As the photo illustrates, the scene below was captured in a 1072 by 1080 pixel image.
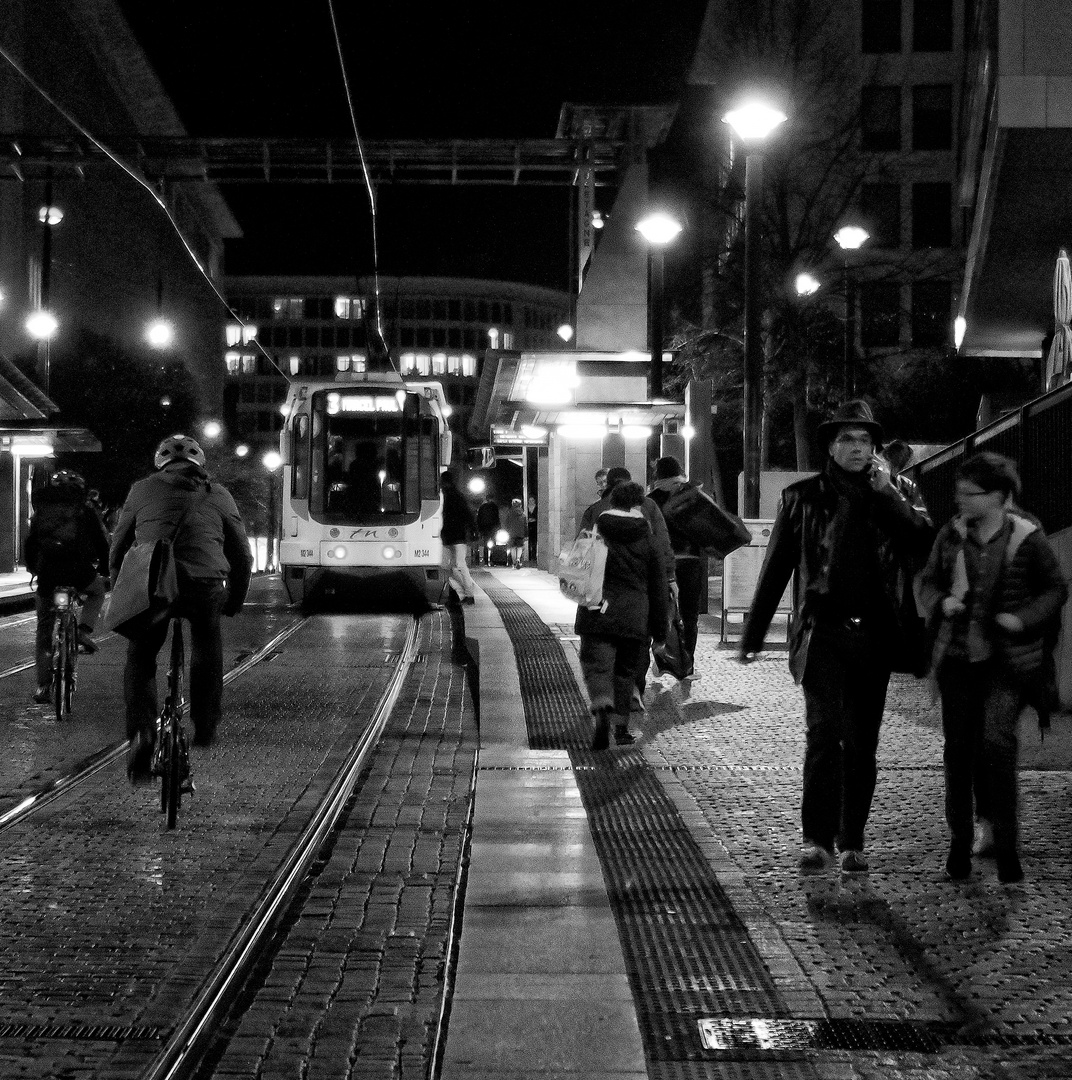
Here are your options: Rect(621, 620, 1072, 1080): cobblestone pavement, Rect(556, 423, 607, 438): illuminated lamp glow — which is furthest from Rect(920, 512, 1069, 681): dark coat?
Rect(556, 423, 607, 438): illuminated lamp glow

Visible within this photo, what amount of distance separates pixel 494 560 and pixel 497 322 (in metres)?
107

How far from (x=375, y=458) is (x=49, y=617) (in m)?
12.4

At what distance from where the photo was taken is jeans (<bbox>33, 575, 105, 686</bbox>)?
1128cm

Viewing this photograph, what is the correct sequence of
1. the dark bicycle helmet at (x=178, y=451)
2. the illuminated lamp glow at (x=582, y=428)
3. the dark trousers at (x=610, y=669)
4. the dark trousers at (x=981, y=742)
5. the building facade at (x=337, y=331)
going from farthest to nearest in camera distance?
the building facade at (x=337, y=331)
the illuminated lamp glow at (x=582, y=428)
the dark trousers at (x=610, y=669)
the dark bicycle helmet at (x=178, y=451)
the dark trousers at (x=981, y=742)

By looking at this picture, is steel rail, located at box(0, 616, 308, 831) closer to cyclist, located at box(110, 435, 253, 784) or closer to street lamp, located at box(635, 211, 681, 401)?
cyclist, located at box(110, 435, 253, 784)

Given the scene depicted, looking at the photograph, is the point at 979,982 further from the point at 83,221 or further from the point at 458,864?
the point at 83,221

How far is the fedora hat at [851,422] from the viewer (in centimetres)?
637

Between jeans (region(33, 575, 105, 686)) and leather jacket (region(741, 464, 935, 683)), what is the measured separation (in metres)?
6.21

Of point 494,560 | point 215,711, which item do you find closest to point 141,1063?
point 215,711

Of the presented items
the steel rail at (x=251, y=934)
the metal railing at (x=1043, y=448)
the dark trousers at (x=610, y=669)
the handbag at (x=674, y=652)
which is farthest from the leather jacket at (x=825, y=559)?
the handbag at (x=674, y=652)

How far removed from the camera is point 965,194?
28.1m

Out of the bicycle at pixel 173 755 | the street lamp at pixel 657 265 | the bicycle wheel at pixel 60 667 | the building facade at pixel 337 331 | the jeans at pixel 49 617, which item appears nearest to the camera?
the bicycle at pixel 173 755

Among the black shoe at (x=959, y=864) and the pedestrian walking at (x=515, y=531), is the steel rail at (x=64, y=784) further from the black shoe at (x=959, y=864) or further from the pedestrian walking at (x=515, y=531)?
the pedestrian walking at (x=515, y=531)

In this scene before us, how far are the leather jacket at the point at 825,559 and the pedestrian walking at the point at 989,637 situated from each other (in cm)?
12
